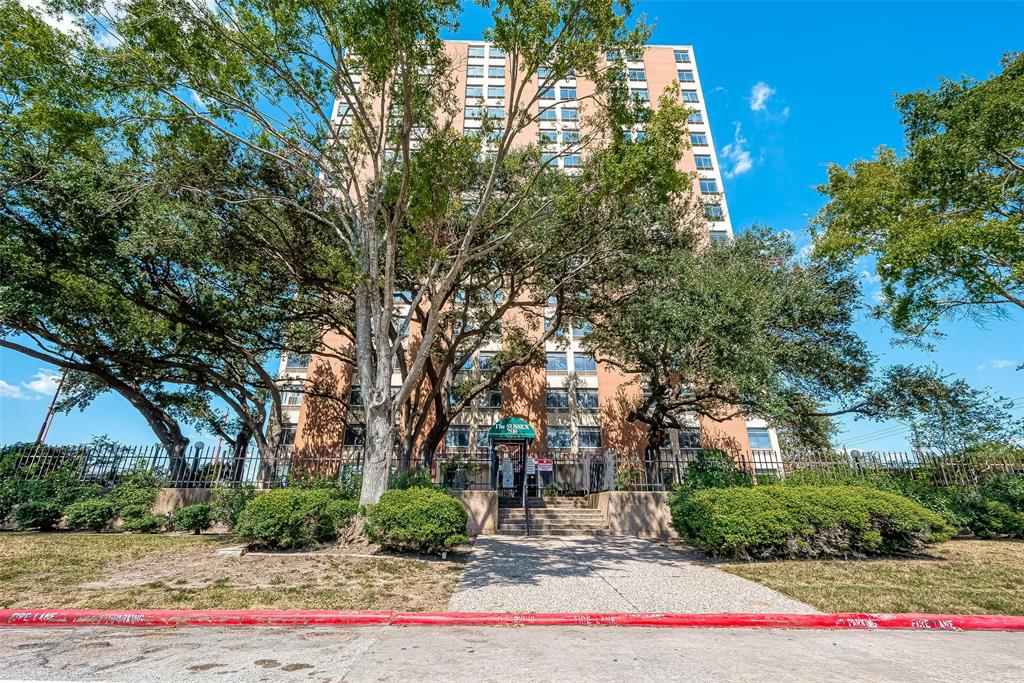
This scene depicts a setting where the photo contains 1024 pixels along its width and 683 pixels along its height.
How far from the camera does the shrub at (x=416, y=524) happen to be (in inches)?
359

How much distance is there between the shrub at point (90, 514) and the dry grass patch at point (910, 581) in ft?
52.8

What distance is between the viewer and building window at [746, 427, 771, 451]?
86.1 feet

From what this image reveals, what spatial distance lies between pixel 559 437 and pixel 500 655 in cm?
2154

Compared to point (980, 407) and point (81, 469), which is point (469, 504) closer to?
point (81, 469)

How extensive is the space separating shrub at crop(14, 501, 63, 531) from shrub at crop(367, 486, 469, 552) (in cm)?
1032

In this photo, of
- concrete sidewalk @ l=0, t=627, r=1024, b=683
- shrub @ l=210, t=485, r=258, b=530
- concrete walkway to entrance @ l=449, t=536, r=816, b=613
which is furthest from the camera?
shrub @ l=210, t=485, r=258, b=530

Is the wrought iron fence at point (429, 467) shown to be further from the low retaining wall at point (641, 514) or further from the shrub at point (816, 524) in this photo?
the shrub at point (816, 524)

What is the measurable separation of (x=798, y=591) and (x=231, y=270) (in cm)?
1803

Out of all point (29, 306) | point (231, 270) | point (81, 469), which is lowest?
point (81, 469)

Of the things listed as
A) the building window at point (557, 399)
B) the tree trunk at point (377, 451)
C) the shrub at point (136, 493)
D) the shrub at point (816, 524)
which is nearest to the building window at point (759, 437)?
the building window at point (557, 399)

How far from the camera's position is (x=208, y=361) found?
20.7m

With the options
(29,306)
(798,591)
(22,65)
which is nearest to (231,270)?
(29,306)

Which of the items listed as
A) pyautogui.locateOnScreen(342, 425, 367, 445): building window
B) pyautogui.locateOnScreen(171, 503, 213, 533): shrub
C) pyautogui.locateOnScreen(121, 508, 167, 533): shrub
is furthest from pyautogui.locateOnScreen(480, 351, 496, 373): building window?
pyautogui.locateOnScreen(121, 508, 167, 533): shrub

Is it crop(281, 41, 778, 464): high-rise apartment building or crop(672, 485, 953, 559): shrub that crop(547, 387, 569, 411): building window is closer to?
crop(281, 41, 778, 464): high-rise apartment building
